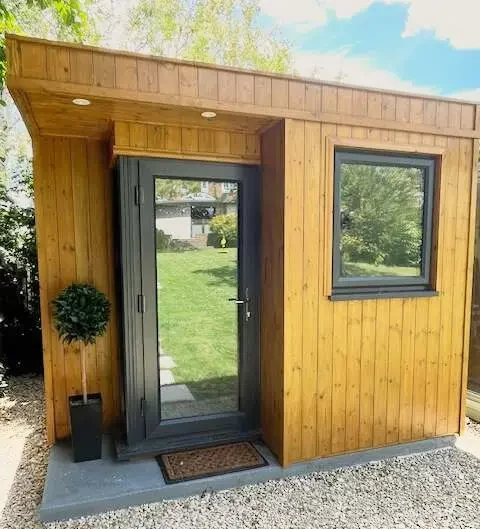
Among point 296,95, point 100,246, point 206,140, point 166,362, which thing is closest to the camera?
point 296,95

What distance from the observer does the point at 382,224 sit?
2.71 m

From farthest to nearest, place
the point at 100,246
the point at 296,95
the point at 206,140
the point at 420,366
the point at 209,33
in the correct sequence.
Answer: the point at 209,33 → the point at 100,246 → the point at 420,366 → the point at 206,140 → the point at 296,95

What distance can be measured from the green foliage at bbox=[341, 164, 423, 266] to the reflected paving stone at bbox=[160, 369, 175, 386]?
1.45 metres

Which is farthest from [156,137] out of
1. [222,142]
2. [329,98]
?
[329,98]

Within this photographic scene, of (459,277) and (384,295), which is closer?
(384,295)

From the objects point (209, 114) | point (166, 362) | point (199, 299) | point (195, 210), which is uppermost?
point (209, 114)

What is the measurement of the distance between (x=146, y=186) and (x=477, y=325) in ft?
10.4

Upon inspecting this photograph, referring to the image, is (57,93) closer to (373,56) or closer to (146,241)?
(146,241)

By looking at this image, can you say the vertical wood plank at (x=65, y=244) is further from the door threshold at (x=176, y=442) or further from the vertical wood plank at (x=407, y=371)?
the vertical wood plank at (x=407, y=371)

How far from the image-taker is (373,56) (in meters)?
11.2

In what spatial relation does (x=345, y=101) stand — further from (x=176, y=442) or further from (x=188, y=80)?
(x=176, y=442)

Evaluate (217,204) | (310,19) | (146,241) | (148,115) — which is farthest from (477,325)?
(310,19)

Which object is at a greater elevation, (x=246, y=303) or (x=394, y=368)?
(x=246, y=303)

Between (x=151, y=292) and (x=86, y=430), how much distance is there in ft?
3.21
